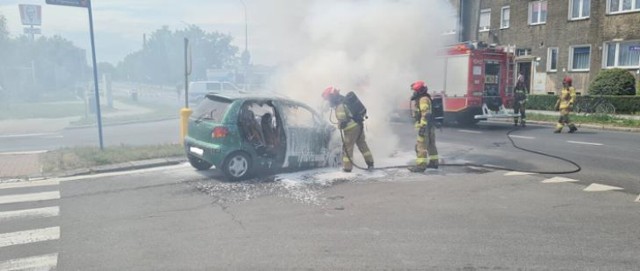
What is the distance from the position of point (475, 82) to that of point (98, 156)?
11184 millimetres

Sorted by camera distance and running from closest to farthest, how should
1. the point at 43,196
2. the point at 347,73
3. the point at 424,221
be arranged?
the point at 424,221 < the point at 43,196 < the point at 347,73

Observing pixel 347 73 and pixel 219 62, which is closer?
pixel 347 73

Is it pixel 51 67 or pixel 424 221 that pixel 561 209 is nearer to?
pixel 424 221

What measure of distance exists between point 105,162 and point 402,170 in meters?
5.52

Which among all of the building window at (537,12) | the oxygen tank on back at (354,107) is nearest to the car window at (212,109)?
the oxygen tank on back at (354,107)

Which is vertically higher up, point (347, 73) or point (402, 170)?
point (347, 73)

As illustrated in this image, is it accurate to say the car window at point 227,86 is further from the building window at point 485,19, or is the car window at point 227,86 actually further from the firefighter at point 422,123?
the firefighter at point 422,123

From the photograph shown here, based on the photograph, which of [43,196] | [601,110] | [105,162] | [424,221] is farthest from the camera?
[601,110]

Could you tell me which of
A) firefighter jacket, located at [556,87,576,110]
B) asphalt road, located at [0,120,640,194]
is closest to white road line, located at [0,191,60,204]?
asphalt road, located at [0,120,640,194]

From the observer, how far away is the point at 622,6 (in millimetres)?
22859

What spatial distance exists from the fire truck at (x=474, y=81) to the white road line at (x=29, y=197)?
447 inches

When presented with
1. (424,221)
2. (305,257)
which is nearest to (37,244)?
(305,257)

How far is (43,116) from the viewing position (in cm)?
2439

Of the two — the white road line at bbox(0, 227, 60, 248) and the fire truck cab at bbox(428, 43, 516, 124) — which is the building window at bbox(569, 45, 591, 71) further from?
the white road line at bbox(0, 227, 60, 248)
